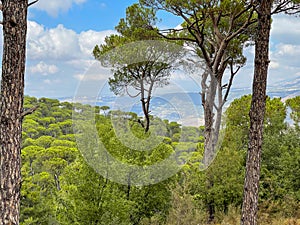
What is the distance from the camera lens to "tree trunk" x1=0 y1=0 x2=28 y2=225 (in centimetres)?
325

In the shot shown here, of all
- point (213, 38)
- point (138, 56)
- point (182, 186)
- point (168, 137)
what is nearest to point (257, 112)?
point (182, 186)

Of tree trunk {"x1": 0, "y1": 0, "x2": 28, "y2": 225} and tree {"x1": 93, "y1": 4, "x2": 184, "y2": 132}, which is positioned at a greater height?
tree {"x1": 93, "y1": 4, "x2": 184, "y2": 132}

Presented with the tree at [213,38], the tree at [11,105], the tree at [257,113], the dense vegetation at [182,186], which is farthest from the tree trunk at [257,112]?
the tree at [11,105]

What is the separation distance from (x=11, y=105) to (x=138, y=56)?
756 centimetres

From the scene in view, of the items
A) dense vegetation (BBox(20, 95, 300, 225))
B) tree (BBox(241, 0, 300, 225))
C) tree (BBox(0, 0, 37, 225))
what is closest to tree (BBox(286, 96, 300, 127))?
dense vegetation (BBox(20, 95, 300, 225))

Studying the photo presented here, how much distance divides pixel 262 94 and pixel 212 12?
297 cm

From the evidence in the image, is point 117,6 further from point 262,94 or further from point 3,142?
point 3,142

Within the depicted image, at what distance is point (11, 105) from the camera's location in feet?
10.8

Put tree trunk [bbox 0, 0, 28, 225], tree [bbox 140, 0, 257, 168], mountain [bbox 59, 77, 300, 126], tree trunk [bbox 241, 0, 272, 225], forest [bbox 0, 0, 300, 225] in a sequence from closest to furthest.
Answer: tree trunk [bbox 0, 0, 28, 225], forest [bbox 0, 0, 300, 225], tree trunk [bbox 241, 0, 272, 225], tree [bbox 140, 0, 257, 168], mountain [bbox 59, 77, 300, 126]

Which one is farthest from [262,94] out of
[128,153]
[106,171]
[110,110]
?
[110,110]

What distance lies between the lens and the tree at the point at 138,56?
8703mm

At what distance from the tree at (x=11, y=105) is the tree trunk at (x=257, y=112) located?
3.06 m

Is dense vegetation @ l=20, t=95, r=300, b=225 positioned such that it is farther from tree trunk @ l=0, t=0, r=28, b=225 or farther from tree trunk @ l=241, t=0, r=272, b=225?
tree trunk @ l=241, t=0, r=272, b=225

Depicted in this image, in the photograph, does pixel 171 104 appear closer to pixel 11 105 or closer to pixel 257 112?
pixel 257 112
